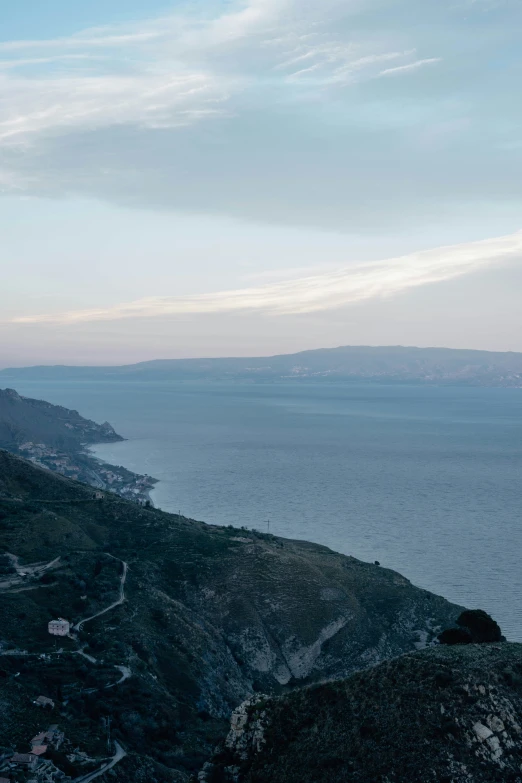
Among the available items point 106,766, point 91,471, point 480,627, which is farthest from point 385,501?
point 106,766

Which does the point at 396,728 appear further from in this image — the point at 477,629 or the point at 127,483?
the point at 127,483

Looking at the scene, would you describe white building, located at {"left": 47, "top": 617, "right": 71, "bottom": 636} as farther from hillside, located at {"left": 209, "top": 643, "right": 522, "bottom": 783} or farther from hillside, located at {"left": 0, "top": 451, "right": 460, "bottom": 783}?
hillside, located at {"left": 209, "top": 643, "right": 522, "bottom": 783}

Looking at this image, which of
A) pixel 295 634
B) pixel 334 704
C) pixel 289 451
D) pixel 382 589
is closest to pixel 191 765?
pixel 334 704

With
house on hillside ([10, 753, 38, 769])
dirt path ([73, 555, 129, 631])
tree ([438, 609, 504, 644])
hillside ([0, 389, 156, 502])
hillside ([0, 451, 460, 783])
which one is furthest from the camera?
hillside ([0, 389, 156, 502])

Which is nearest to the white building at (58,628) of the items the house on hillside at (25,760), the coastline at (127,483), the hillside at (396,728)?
the house on hillside at (25,760)

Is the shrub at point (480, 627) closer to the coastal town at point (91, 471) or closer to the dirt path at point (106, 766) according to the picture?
the dirt path at point (106, 766)

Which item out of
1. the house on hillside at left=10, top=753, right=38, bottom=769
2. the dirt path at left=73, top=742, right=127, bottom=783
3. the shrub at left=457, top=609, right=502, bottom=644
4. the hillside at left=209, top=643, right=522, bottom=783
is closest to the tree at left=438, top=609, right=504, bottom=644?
the shrub at left=457, top=609, right=502, bottom=644
